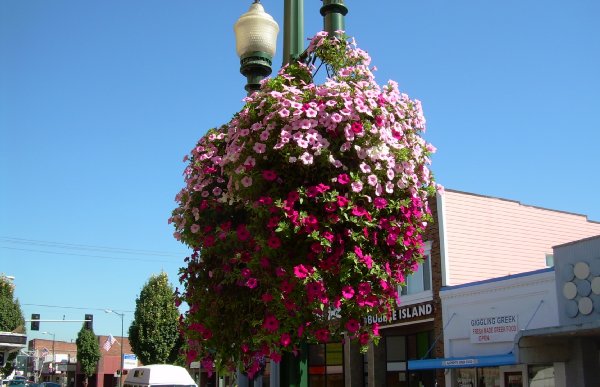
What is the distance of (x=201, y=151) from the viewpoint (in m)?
6.84

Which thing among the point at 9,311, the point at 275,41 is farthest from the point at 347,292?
the point at 9,311

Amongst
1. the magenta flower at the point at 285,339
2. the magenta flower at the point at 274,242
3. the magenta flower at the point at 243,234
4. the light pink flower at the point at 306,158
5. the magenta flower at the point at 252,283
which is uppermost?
the light pink flower at the point at 306,158

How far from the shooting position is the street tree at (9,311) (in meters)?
47.5

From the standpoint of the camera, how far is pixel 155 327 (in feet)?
127

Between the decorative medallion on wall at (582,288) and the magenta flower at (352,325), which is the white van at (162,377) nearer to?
the decorative medallion on wall at (582,288)

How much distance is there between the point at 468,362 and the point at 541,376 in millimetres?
2285

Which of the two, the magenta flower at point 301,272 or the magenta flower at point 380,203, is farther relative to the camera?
the magenta flower at point 380,203

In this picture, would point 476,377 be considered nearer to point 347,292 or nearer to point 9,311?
point 347,292

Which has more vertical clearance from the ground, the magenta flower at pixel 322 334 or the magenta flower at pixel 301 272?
the magenta flower at pixel 301 272

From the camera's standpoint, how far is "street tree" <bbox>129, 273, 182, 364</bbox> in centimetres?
3884

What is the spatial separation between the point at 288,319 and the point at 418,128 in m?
2.34

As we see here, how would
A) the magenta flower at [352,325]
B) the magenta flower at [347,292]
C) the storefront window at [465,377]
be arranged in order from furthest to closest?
the storefront window at [465,377]
the magenta flower at [352,325]
the magenta flower at [347,292]

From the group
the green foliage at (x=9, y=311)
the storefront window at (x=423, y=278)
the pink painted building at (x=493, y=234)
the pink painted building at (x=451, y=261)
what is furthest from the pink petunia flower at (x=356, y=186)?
the green foliage at (x=9, y=311)

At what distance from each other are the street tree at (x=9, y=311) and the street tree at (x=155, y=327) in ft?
41.5
